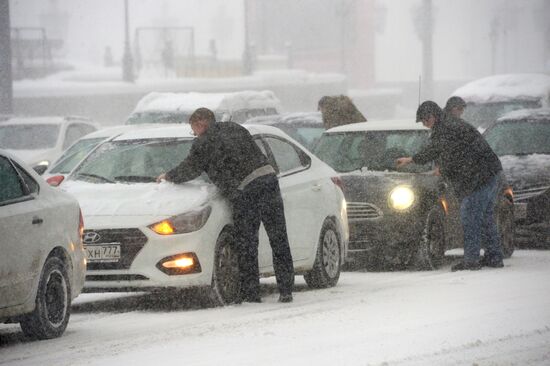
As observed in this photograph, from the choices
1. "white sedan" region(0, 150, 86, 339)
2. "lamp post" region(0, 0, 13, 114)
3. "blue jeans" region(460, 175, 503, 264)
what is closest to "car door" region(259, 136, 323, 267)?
"blue jeans" region(460, 175, 503, 264)

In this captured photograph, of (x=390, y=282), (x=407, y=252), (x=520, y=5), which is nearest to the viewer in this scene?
(x=390, y=282)

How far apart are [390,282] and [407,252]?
4.20 feet

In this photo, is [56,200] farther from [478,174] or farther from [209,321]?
[478,174]

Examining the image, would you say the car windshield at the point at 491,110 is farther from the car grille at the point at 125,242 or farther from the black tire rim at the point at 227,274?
the car grille at the point at 125,242

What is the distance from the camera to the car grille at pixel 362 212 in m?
14.6

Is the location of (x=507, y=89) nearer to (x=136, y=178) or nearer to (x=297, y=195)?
(x=297, y=195)

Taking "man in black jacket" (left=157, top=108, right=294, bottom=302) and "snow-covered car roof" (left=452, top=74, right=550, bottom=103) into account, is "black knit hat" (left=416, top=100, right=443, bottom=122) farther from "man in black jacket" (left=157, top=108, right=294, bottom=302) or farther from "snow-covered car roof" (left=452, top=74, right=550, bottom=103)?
"snow-covered car roof" (left=452, top=74, right=550, bottom=103)

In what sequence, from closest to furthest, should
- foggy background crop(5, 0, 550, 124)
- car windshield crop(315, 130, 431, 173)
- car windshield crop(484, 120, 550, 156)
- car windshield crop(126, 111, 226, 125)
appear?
1. car windshield crop(315, 130, 431, 173)
2. car windshield crop(484, 120, 550, 156)
3. car windshield crop(126, 111, 226, 125)
4. foggy background crop(5, 0, 550, 124)

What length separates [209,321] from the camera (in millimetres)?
10312

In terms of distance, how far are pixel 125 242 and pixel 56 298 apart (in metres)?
1.24

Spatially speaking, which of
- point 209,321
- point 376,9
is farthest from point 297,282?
point 376,9

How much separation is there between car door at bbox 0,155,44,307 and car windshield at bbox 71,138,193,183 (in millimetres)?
2281

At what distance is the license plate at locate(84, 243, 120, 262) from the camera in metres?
11.0

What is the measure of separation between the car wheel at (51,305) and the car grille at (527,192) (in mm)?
8335
